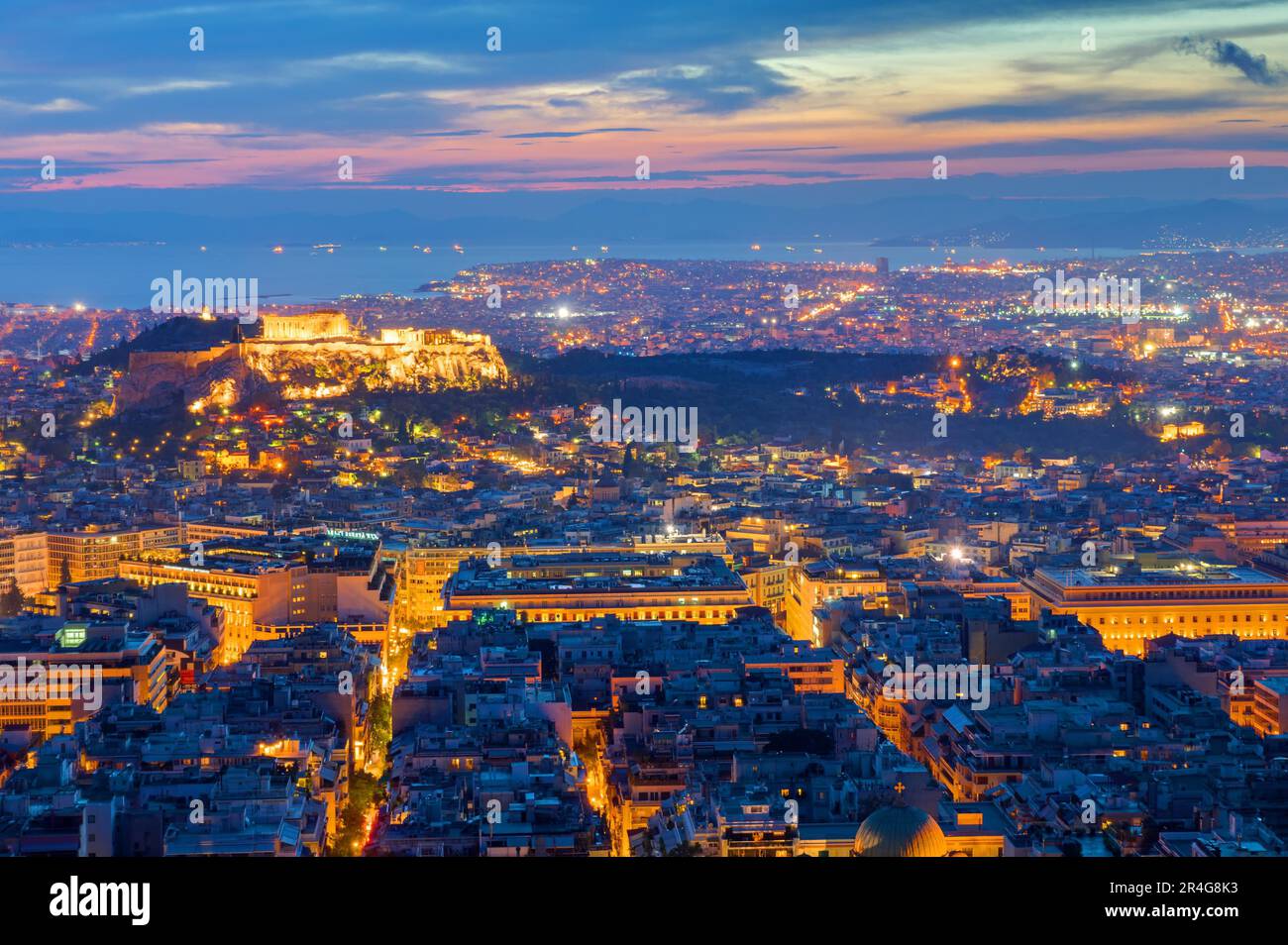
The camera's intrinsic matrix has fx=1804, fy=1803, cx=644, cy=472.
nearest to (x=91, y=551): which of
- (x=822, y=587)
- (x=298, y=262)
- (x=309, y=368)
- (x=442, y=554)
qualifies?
(x=442, y=554)

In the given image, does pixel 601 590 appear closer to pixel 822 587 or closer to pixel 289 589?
pixel 822 587

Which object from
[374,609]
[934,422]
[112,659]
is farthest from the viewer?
[934,422]

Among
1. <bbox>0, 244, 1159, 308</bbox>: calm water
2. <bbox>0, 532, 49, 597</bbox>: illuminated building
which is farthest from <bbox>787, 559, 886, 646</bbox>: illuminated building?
<bbox>0, 244, 1159, 308</bbox>: calm water

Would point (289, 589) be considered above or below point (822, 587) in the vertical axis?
above

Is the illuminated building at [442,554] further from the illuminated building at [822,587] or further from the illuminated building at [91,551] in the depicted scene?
the illuminated building at [91,551]
